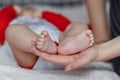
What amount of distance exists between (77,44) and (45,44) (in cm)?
9

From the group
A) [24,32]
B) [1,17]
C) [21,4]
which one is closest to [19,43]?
[24,32]

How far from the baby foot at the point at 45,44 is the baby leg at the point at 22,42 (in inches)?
3.0

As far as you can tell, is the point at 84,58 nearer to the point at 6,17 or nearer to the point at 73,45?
the point at 73,45

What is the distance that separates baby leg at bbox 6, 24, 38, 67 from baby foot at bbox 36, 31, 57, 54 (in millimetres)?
77

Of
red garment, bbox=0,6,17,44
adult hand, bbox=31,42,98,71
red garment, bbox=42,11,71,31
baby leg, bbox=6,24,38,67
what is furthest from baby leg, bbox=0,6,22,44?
adult hand, bbox=31,42,98,71

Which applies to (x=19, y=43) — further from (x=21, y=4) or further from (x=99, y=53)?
(x=21, y=4)

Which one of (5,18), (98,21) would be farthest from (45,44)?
(5,18)

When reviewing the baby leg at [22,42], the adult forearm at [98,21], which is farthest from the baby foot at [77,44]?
the adult forearm at [98,21]

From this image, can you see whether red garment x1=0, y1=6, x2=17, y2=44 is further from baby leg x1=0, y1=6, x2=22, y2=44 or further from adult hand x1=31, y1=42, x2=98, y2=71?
adult hand x1=31, y1=42, x2=98, y2=71

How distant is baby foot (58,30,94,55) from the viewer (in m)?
0.84

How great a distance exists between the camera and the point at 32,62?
99 centimetres

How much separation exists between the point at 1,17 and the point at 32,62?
427 millimetres

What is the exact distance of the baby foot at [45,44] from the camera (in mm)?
810

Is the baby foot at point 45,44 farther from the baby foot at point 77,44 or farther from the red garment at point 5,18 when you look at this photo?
the red garment at point 5,18
